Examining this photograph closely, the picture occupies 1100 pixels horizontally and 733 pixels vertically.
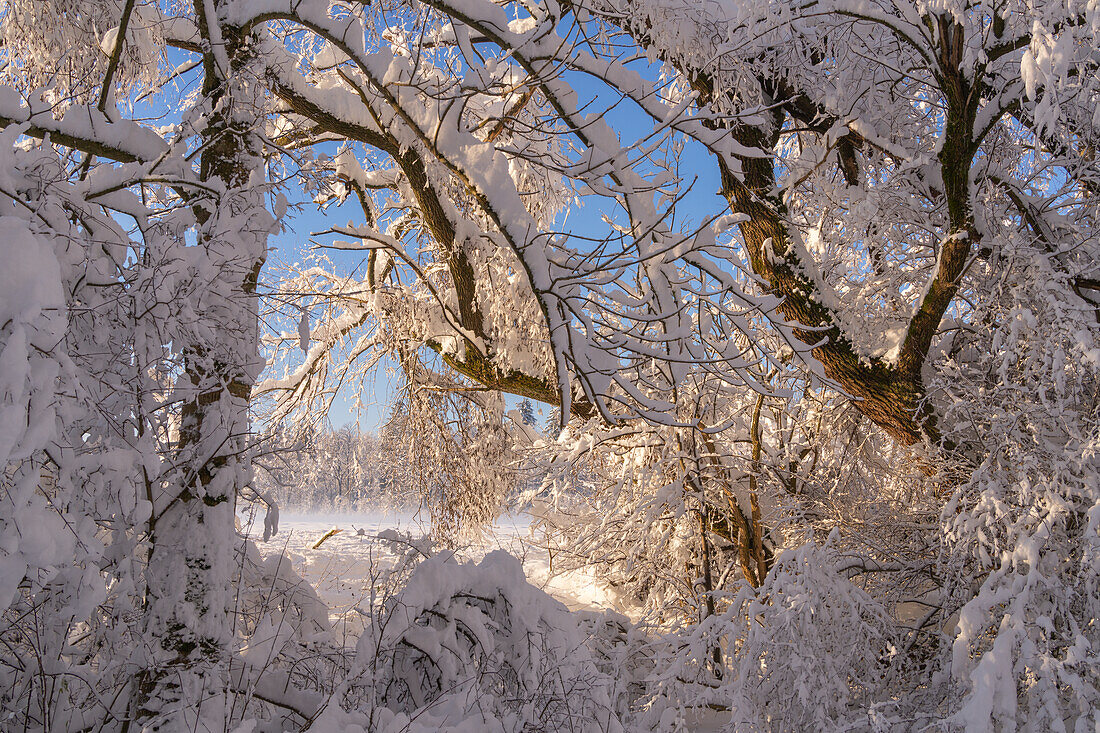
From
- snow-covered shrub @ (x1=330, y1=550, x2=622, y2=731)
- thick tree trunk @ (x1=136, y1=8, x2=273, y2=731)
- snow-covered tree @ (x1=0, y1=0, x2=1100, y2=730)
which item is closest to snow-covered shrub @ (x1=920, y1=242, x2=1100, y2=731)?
snow-covered tree @ (x1=0, y1=0, x2=1100, y2=730)

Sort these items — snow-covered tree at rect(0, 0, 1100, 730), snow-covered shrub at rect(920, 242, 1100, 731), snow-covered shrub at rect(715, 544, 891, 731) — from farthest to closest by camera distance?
1. snow-covered shrub at rect(715, 544, 891, 731)
2. snow-covered shrub at rect(920, 242, 1100, 731)
3. snow-covered tree at rect(0, 0, 1100, 730)

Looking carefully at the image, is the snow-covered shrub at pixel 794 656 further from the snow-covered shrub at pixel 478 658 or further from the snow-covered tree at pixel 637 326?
the snow-covered shrub at pixel 478 658

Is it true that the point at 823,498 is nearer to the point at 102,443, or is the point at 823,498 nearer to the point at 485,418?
the point at 485,418

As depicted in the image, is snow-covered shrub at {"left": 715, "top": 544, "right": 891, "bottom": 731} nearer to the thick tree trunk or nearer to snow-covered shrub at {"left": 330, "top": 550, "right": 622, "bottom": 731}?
snow-covered shrub at {"left": 330, "top": 550, "right": 622, "bottom": 731}

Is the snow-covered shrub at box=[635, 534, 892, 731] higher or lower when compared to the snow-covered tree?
lower

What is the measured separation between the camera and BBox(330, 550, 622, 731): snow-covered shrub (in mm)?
2271

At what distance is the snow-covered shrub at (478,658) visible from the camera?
2271 mm

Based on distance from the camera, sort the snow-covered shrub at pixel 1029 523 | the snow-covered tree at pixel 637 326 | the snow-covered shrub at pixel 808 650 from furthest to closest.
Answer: the snow-covered shrub at pixel 808 650 → the snow-covered shrub at pixel 1029 523 → the snow-covered tree at pixel 637 326

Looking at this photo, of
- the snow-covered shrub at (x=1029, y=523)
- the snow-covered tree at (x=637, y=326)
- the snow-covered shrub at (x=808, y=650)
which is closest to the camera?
the snow-covered tree at (x=637, y=326)

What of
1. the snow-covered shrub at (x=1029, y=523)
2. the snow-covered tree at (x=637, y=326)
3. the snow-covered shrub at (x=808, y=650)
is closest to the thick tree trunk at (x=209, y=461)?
the snow-covered tree at (x=637, y=326)

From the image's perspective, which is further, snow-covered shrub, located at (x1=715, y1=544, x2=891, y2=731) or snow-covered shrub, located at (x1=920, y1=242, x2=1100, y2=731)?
snow-covered shrub, located at (x1=715, y1=544, x2=891, y2=731)

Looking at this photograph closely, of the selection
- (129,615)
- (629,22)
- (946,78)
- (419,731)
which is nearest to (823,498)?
(946,78)

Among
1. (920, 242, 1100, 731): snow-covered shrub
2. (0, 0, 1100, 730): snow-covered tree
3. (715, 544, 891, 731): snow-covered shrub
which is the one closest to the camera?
(0, 0, 1100, 730): snow-covered tree

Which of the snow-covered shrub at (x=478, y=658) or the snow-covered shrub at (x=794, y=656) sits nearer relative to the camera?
the snow-covered shrub at (x=478, y=658)
